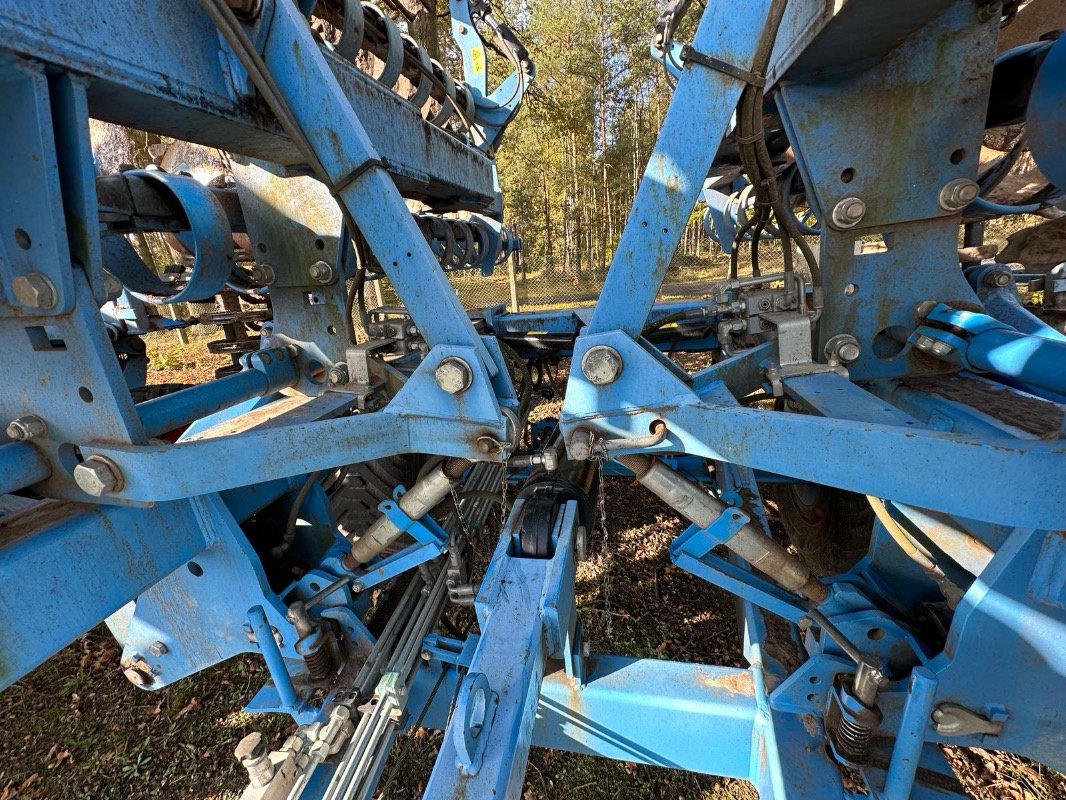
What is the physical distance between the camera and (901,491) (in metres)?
1.04

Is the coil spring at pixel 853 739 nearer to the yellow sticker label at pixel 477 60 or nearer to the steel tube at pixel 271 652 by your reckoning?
the steel tube at pixel 271 652

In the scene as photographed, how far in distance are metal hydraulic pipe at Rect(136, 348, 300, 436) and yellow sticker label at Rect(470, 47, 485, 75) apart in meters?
2.57

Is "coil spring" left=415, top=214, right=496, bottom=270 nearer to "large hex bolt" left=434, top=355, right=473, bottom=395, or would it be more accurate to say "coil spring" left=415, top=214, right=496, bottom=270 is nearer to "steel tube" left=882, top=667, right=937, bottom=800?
"large hex bolt" left=434, top=355, right=473, bottom=395

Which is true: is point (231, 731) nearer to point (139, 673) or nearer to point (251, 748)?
point (139, 673)

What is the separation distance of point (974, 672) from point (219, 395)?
2.48 metres

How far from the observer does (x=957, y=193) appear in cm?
172

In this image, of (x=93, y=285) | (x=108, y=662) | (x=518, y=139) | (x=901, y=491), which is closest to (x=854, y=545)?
(x=901, y=491)

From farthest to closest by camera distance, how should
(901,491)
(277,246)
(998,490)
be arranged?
(277,246), (901,491), (998,490)

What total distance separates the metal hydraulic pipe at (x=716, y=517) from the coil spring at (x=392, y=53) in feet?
6.26

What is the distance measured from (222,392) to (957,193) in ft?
9.03

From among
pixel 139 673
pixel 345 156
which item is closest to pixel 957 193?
pixel 345 156

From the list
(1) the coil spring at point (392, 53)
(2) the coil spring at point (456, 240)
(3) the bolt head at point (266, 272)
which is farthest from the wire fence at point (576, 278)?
(3) the bolt head at point (266, 272)

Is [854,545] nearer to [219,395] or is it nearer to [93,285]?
[219,395]

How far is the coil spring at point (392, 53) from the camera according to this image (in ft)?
6.31
